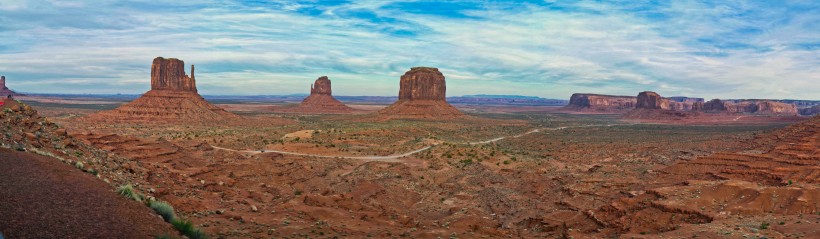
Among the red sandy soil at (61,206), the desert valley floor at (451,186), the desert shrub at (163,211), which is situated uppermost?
the red sandy soil at (61,206)

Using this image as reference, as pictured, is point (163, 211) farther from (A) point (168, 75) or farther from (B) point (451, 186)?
(A) point (168, 75)

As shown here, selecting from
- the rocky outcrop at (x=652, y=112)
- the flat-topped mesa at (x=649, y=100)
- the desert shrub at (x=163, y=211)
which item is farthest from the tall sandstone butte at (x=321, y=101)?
the desert shrub at (x=163, y=211)

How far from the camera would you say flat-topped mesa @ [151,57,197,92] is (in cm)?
10438

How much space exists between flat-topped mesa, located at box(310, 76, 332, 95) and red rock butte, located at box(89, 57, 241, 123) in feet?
272

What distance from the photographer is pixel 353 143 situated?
6003 centimetres

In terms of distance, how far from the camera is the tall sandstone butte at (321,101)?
180750mm

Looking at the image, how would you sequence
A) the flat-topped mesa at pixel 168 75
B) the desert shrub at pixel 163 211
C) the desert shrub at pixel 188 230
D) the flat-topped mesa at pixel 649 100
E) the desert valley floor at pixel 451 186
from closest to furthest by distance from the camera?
the desert shrub at pixel 188 230 → the desert shrub at pixel 163 211 → the desert valley floor at pixel 451 186 → the flat-topped mesa at pixel 168 75 → the flat-topped mesa at pixel 649 100

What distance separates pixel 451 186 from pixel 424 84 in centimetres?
9655

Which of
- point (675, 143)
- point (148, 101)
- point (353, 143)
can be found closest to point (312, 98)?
point (148, 101)

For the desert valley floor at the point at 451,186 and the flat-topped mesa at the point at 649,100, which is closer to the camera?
the desert valley floor at the point at 451,186

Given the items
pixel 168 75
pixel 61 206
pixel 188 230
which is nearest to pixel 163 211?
pixel 188 230

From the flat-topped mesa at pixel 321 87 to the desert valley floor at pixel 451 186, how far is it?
133 m

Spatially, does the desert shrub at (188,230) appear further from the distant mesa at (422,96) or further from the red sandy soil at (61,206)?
the distant mesa at (422,96)

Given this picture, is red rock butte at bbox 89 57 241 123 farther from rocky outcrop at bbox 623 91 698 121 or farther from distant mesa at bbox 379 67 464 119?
rocky outcrop at bbox 623 91 698 121
